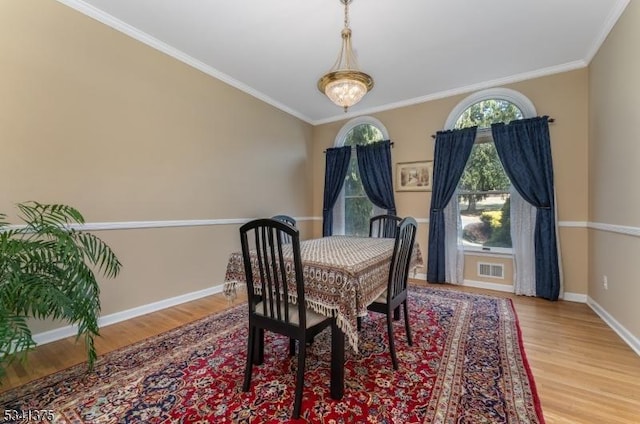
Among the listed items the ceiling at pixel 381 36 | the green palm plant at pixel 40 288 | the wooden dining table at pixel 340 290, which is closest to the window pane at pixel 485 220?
the ceiling at pixel 381 36

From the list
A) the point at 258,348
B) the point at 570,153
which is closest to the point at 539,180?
the point at 570,153

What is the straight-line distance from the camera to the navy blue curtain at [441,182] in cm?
380

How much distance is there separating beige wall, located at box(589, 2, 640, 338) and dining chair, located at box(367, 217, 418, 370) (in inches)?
66.3

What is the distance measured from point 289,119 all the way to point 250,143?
1.04 m

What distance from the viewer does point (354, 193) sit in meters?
4.91

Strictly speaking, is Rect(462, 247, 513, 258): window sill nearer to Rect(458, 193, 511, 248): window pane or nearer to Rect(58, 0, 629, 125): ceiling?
Rect(458, 193, 511, 248): window pane

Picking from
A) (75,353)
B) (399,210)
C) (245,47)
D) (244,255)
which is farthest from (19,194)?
(399,210)

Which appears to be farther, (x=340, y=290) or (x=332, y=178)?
(x=332, y=178)

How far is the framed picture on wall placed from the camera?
4109 millimetres

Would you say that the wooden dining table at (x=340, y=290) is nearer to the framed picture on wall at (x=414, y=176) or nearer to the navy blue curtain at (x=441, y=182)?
the navy blue curtain at (x=441, y=182)

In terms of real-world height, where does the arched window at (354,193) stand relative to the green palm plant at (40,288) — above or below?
above

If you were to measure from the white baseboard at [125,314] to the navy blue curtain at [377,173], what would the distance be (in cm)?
266

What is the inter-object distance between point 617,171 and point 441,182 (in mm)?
Result: 1724

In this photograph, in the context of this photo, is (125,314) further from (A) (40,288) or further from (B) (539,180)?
(B) (539,180)
